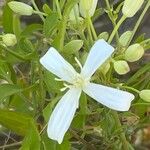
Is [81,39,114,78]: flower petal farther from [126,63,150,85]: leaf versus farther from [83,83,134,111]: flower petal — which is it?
[126,63,150,85]: leaf

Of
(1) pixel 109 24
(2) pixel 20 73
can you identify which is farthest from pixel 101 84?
(1) pixel 109 24

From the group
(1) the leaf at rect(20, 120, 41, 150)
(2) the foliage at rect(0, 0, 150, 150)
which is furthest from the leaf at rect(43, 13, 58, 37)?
(1) the leaf at rect(20, 120, 41, 150)

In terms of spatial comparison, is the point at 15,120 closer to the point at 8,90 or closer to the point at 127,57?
the point at 8,90

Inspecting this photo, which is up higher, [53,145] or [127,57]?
[127,57]

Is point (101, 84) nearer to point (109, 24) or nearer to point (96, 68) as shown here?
point (96, 68)

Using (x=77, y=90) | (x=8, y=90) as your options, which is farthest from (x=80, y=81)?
(x=8, y=90)

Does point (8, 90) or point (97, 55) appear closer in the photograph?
point (97, 55)

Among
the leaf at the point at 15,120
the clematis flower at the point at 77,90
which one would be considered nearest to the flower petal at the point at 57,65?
the clematis flower at the point at 77,90
